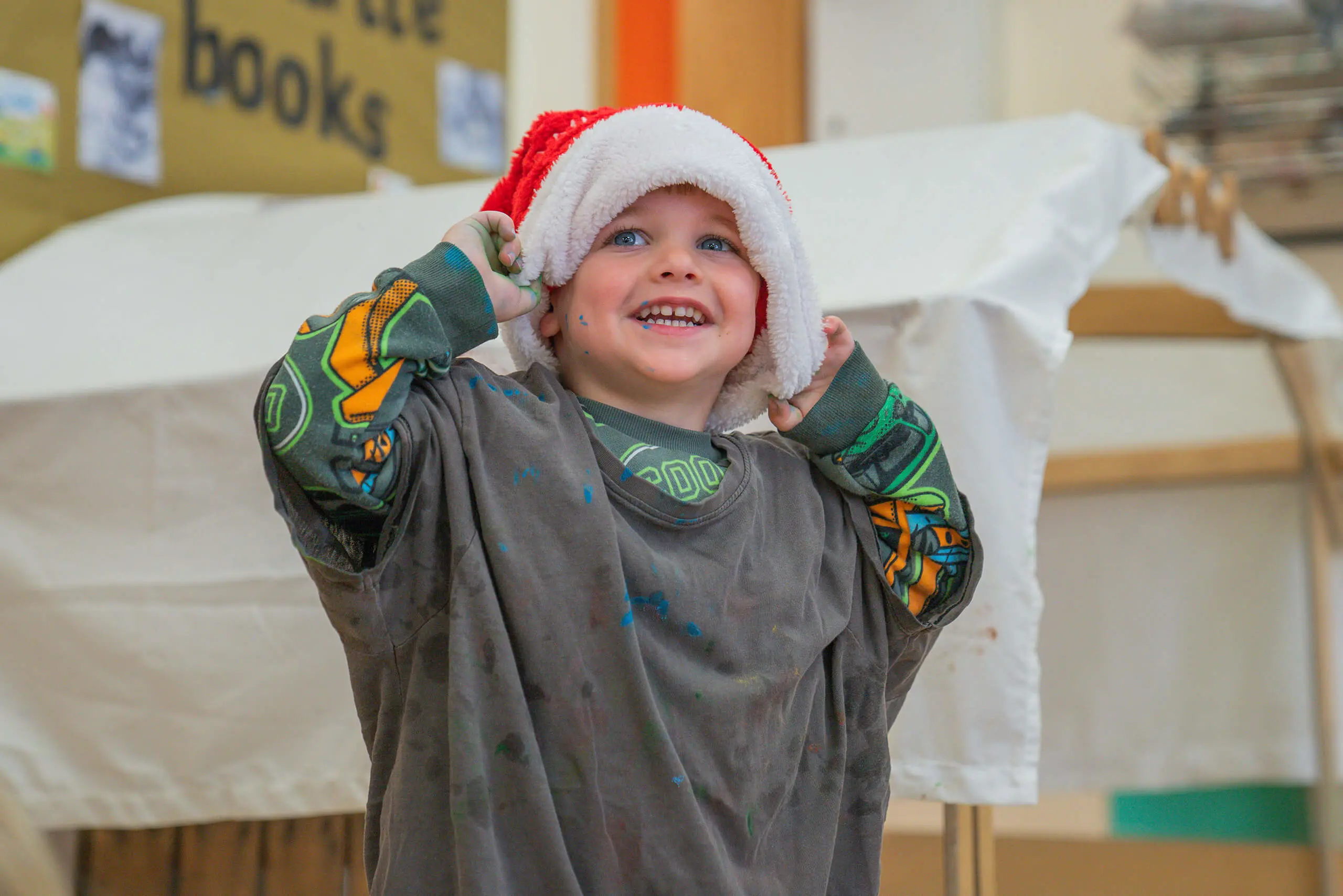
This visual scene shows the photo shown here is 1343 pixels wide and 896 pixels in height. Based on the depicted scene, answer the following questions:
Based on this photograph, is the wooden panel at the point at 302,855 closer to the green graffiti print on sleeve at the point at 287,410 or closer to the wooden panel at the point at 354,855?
the wooden panel at the point at 354,855

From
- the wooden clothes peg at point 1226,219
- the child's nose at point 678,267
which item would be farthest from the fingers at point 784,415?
the wooden clothes peg at point 1226,219

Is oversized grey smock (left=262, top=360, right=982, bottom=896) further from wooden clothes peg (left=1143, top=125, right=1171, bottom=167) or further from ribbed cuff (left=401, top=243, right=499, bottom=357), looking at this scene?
wooden clothes peg (left=1143, top=125, right=1171, bottom=167)

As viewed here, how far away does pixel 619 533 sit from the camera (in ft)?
2.31

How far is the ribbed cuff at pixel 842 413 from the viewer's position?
80 centimetres

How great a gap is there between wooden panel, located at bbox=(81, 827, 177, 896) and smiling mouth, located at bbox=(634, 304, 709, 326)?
0.79 meters

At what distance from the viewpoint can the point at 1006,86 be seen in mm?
2510

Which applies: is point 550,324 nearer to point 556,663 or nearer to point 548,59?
point 556,663

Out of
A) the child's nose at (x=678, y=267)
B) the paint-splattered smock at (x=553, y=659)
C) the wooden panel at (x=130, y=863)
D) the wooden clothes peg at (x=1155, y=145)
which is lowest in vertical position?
the wooden panel at (x=130, y=863)

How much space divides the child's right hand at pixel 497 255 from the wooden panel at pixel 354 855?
0.65 meters

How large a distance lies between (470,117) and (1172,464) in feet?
3.81

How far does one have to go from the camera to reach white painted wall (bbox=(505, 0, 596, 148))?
227 centimetres

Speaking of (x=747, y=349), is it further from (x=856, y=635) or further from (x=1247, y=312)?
(x=1247, y=312)

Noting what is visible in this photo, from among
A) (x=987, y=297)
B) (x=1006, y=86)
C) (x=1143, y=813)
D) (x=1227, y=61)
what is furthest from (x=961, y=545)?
(x=1006, y=86)

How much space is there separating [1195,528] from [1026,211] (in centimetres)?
99
